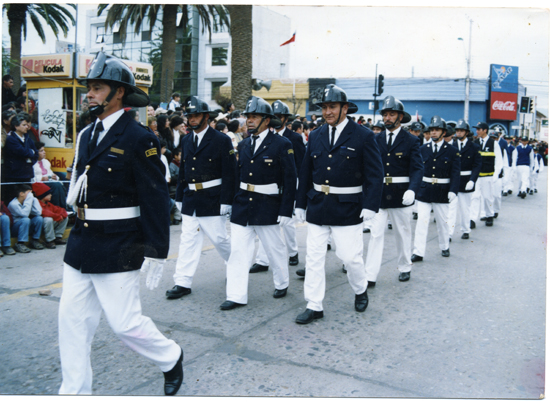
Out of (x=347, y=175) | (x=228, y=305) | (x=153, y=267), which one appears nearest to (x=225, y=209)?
(x=228, y=305)

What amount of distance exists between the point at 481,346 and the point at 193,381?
244 cm

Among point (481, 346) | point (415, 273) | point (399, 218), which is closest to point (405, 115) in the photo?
point (399, 218)

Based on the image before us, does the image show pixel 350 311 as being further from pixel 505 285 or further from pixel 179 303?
pixel 505 285

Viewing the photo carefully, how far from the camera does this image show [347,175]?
5027 mm

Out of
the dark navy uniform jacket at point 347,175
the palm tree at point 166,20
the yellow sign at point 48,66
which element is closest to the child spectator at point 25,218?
the yellow sign at point 48,66

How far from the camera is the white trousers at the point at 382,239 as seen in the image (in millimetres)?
6191

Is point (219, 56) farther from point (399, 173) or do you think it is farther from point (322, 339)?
point (322, 339)

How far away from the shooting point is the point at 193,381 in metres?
3.61

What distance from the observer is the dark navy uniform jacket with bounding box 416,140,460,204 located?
8.04 metres

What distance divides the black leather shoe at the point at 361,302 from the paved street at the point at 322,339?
0.07m

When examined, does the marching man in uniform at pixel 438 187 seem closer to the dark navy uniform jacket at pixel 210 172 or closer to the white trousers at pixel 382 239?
the white trousers at pixel 382 239

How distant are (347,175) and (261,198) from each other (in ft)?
3.24

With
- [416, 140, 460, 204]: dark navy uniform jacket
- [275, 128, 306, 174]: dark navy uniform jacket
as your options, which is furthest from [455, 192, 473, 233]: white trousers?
[275, 128, 306, 174]: dark navy uniform jacket

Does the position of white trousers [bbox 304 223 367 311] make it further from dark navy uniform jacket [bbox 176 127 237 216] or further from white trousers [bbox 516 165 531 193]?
white trousers [bbox 516 165 531 193]
